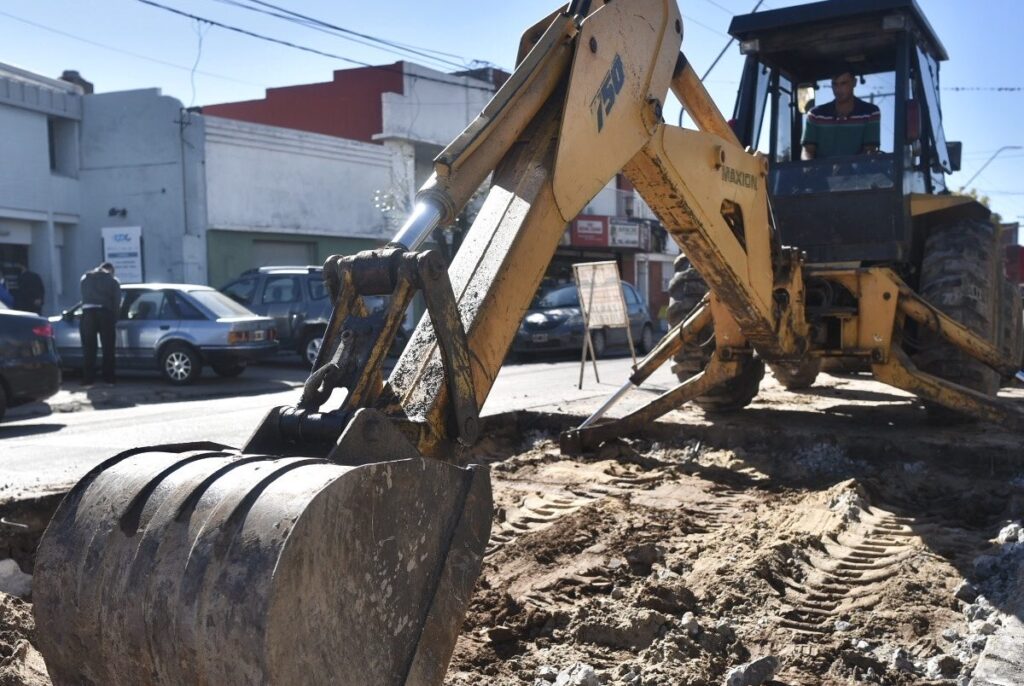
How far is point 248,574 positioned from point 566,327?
1814 cm

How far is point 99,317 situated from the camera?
48.6ft

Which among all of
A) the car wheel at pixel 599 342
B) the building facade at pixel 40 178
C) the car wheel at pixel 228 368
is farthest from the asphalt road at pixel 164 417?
the building facade at pixel 40 178

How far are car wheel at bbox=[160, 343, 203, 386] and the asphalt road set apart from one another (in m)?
0.26

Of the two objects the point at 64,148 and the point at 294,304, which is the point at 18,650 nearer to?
the point at 294,304

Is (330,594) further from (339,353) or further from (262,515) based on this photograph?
(339,353)

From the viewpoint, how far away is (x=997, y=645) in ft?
12.0

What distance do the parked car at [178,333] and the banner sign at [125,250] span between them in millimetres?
6849

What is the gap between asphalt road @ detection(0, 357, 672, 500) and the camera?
297 inches

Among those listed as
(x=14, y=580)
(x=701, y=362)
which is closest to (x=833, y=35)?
(x=701, y=362)

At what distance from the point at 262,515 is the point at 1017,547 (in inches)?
153

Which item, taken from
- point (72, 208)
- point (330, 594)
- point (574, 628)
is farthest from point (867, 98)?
point (72, 208)

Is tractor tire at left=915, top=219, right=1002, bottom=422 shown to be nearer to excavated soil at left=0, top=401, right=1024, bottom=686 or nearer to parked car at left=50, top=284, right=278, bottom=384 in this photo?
excavated soil at left=0, top=401, right=1024, bottom=686

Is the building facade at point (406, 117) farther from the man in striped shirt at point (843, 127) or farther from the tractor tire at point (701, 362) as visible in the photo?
the man in striped shirt at point (843, 127)

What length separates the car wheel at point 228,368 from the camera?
15.7 m
